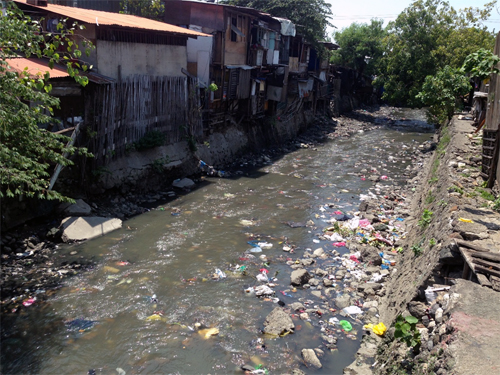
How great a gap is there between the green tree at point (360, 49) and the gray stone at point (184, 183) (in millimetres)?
23276

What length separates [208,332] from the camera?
5328 mm

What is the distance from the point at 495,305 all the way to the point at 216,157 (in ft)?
35.5

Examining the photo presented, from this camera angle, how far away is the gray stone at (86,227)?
769cm

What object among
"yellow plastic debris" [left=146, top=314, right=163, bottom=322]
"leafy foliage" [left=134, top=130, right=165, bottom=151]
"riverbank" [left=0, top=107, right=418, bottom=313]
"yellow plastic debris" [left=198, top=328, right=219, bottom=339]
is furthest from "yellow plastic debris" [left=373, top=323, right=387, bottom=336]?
"leafy foliage" [left=134, top=130, right=165, bottom=151]

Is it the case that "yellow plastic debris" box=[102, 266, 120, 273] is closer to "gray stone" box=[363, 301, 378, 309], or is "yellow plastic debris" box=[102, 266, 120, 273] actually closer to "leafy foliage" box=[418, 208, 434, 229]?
"gray stone" box=[363, 301, 378, 309]

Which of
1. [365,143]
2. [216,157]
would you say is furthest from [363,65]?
[216,157]

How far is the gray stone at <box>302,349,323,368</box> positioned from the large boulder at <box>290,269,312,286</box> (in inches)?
64.3

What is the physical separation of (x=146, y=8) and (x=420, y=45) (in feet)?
50.7

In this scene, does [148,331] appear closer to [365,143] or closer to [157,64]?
[157,64]

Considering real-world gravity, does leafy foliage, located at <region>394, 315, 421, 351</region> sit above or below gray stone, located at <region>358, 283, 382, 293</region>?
above

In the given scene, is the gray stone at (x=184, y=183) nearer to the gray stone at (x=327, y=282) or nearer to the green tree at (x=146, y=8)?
the gray stone at (x=327, y=282)

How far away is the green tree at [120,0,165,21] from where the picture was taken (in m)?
14.3

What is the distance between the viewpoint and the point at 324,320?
18.6ft

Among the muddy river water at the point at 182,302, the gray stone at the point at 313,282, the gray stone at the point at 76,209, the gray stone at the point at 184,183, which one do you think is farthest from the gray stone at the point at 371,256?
the gray stone at the point at 76,209
